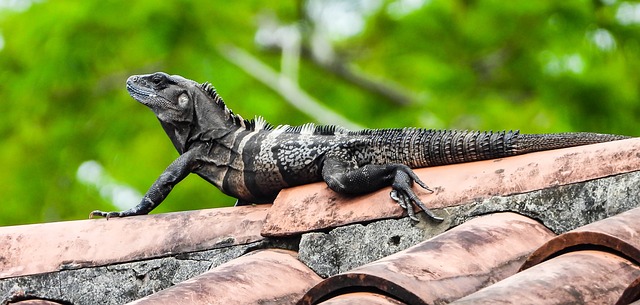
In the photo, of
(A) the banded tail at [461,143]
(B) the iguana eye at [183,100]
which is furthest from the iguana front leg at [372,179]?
(B) the iguana eye at [183,100]

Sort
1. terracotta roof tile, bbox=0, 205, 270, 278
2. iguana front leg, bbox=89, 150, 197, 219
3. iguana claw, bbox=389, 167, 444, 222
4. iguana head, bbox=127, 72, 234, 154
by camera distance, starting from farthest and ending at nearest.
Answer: iguana head, bbox=127, 72, 234, 154
iguana front leg, bbox=89, 150, 197, 219
terracotta roof tile, bbox=0, 205, 270, 278
iguana claw, bbox=389, 167, 444, 222

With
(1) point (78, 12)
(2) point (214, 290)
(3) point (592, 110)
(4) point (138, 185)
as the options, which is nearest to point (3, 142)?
(4) point (138, 185)

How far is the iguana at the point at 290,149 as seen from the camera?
14.7 ft

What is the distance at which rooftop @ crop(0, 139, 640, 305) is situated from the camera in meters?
3.23

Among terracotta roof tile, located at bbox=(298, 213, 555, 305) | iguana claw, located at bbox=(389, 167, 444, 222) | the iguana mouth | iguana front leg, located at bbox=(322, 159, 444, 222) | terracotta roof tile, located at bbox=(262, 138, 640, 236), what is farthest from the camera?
the iguana mouth

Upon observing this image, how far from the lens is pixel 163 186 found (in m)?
5.58

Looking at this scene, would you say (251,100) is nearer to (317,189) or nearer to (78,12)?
(78,12)

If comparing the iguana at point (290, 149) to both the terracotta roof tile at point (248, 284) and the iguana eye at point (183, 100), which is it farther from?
the terracotta roof tile at point (248, 284)

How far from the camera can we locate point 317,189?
4891 millimetres

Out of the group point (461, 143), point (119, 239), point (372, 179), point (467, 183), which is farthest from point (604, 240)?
point (119, 239)

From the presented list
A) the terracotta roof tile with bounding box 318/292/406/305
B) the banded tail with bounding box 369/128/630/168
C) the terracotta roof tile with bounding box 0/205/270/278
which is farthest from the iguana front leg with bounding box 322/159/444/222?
the terracotta roof tile with bounding box 318/292/406/305

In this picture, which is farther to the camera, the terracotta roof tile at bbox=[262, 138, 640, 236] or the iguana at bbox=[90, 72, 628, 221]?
the iguana at bbox=[90, 72, 628, 221]

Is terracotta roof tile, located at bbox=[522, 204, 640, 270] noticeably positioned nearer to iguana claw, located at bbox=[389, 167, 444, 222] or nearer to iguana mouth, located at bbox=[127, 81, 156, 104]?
iguana claw, located at bbox=[389, 167, 444, 222]

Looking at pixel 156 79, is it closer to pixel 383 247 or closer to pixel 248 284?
pixel 383 247
